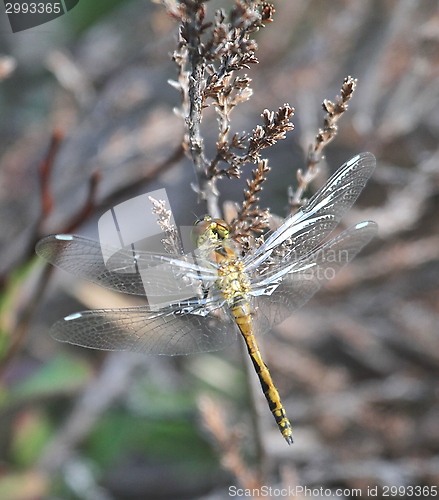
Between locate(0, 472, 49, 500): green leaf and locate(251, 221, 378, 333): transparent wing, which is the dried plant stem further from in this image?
locate(0, 472, 49, 500): green leaf

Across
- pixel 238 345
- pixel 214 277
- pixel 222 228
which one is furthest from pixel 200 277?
pixel 238 345

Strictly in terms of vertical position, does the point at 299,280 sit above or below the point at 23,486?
above

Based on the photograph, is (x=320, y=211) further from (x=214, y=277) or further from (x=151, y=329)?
(x=151, y=329)

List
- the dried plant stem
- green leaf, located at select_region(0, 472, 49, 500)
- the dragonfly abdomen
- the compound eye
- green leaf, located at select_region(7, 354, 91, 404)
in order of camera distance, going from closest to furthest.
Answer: the dried plant stem < the compound eye < the dragonfly abdomen < green leaf, located at select_region(0, 472, 49, 500) < green leaf, located at select_region(7, 354, 91, 404)

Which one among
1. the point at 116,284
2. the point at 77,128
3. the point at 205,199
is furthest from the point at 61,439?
the point at 205,199

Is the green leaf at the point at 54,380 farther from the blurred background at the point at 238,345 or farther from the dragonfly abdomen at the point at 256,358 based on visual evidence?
the dragonfly abdomen at the point at 256,358

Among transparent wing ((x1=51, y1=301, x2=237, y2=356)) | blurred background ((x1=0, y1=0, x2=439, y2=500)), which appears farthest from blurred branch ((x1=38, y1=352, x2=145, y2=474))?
transparent wing ((x1=51, y1=301, x2=237, y2=356))

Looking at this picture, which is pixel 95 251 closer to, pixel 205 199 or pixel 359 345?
pixel 205 199
